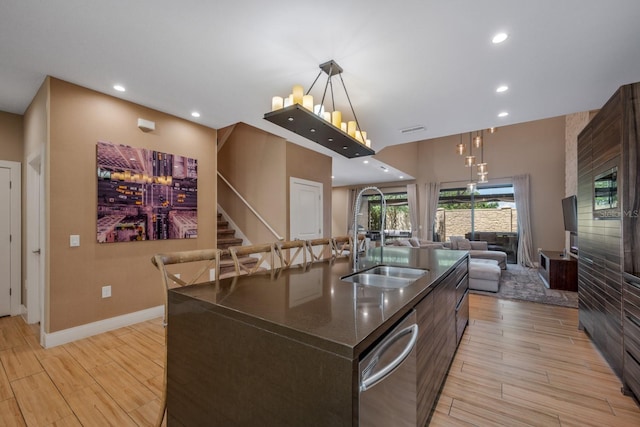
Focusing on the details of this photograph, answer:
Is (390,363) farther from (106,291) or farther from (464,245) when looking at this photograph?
(464,245)

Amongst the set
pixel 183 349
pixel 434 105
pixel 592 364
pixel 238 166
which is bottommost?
pixel 592 364

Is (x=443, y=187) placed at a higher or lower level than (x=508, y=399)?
higher

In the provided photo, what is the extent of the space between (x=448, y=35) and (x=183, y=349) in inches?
104

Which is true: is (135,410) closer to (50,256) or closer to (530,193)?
(50,256)

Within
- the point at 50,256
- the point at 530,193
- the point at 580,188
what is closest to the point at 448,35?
the point at 580,188

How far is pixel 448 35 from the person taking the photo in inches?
80.9

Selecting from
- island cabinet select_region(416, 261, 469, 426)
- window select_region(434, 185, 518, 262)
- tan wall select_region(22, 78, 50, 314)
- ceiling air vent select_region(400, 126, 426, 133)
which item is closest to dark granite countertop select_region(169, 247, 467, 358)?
island cabinet select_region(416, 261, 469, 426)

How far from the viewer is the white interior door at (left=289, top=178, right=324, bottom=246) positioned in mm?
4793

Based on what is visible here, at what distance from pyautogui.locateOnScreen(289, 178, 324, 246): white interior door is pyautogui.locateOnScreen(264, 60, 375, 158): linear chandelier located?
192cm

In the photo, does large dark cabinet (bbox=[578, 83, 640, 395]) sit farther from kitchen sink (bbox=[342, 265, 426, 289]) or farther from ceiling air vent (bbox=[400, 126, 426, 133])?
ceiling air vent (bbox=[400, 126, 426, 133])

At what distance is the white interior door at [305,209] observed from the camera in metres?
4.79

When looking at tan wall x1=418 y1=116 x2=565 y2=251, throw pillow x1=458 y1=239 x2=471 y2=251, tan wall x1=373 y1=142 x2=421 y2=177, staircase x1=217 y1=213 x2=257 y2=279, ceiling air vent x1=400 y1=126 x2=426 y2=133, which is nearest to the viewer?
ceiling air vent x1=400 y1=126 x2=426 y2=133

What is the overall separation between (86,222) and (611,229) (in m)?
4.75

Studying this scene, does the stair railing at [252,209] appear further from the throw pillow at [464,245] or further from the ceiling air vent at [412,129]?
the throw pillow at [464,245]
